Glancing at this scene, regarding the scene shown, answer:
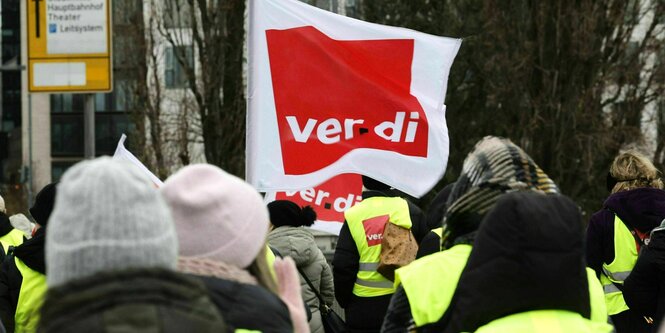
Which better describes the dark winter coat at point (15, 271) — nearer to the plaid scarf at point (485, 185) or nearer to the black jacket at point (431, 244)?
the black jacket at point (431, 244)

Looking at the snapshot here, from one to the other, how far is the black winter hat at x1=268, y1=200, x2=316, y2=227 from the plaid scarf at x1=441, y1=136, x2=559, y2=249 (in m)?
3.60

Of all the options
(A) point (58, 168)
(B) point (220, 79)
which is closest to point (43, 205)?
(B) point (220, 79)

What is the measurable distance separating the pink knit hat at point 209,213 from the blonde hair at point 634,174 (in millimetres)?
4087

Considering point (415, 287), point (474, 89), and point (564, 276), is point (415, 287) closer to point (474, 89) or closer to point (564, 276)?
point (564, 276)

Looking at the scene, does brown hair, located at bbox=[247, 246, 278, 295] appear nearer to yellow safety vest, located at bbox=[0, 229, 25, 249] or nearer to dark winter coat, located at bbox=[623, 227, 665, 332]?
dark winter coat, located at bbox=[623, 227, 665, 332]

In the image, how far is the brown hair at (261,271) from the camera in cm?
308

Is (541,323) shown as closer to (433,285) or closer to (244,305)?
(433,285)

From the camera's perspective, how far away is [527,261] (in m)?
2.97

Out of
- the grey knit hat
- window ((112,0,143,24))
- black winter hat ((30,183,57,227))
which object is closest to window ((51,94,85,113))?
window ((112,0,143,24))

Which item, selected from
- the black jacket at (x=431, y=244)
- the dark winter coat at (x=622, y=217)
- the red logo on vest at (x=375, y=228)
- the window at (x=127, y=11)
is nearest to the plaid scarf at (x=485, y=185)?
the black jacket at (x=431, y=244)

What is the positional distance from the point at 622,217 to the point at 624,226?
70 millimetres

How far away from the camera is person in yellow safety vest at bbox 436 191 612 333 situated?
9.74ft

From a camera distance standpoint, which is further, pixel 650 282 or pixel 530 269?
pixel 650 282

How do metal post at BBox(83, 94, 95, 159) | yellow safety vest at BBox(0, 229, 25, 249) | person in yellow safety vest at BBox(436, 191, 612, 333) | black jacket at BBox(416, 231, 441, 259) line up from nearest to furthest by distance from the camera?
person in yellow safety vest at BBox(436, 191, 612, 333)
black jacket at BBox(416, 231, 441, 259)
yellow safety vest at BBox(0, 229, 25, 249)
metal post at BBox(83, 94, 95, 159)
